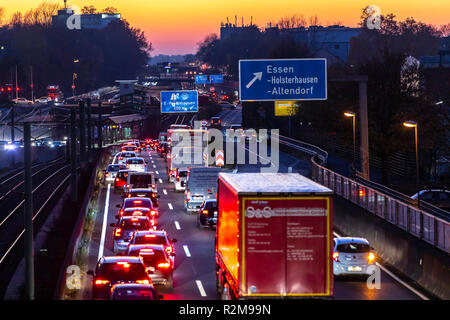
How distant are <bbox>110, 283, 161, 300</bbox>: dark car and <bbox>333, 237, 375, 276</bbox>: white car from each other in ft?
29.5

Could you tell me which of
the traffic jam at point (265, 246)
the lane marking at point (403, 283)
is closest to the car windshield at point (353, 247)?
the lane marking at point (403, 283)

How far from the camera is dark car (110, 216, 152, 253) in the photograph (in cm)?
3120

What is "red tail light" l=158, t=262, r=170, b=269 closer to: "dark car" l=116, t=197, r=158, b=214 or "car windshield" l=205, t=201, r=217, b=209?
"car windshield" l=205, t=201, r=217, b=209

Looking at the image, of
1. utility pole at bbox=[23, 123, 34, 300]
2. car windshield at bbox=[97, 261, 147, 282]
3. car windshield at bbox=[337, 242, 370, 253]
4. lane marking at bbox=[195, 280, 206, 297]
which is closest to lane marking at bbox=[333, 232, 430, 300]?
car windshield at bbox=[337, 242, 370, 253]

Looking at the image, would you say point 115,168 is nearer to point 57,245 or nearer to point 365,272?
point 57,245

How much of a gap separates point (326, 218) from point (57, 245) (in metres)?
20.6

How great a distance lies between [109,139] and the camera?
130250mm

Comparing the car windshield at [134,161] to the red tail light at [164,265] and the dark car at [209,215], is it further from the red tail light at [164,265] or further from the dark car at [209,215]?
the red tail light at [164,265]

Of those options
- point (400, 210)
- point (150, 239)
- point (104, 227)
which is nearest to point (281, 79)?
point (400, 210)

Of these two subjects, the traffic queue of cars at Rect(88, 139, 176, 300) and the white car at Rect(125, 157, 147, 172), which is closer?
the traffic queue of cars at Rect(88, 139, 176, 300)

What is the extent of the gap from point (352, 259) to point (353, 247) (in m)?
0.40

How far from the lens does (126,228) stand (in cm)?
Result: 3209

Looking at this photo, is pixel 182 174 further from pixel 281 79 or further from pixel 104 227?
pixel 281 79
